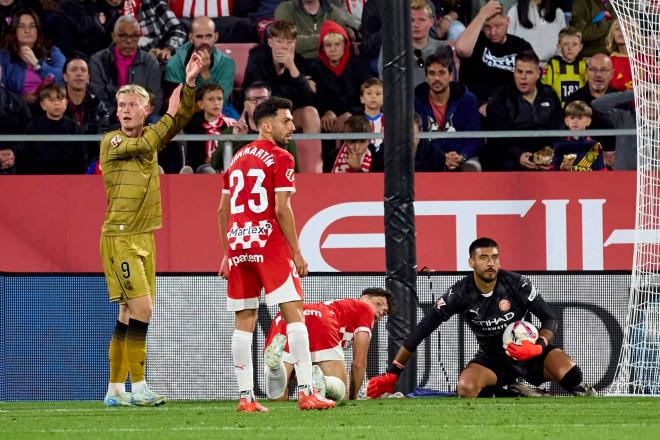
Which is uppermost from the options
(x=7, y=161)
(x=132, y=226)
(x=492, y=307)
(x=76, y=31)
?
(x=76, y=31)

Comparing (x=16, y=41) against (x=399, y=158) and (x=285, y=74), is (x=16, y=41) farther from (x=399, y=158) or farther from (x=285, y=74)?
(x=399, y=158)

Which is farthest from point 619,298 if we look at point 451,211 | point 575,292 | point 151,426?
point 151,426

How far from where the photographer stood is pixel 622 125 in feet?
47.0

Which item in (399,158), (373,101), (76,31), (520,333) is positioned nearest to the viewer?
(520,333)

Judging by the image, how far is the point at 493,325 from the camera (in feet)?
37.0

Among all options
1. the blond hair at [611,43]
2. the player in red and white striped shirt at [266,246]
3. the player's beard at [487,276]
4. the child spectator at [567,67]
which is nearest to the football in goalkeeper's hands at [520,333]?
the player's beard at [487,276]

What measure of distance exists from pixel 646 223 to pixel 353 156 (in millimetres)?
3043

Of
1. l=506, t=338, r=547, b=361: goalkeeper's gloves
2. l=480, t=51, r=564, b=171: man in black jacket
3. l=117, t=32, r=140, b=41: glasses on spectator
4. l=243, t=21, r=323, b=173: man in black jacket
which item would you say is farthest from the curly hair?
l=506, t=338, r=547, b=361: goalkeeper's gloves

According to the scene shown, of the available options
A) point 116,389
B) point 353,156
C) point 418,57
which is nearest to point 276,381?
point 116,389

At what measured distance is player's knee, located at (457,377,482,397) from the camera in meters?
11.1

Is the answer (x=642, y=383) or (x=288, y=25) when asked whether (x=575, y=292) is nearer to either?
(x=642, y=383)

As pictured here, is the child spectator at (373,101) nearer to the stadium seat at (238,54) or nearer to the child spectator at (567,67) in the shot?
the stadium seat at (238,54)

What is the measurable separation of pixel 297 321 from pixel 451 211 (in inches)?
198

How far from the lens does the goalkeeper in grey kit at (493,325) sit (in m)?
11.1
